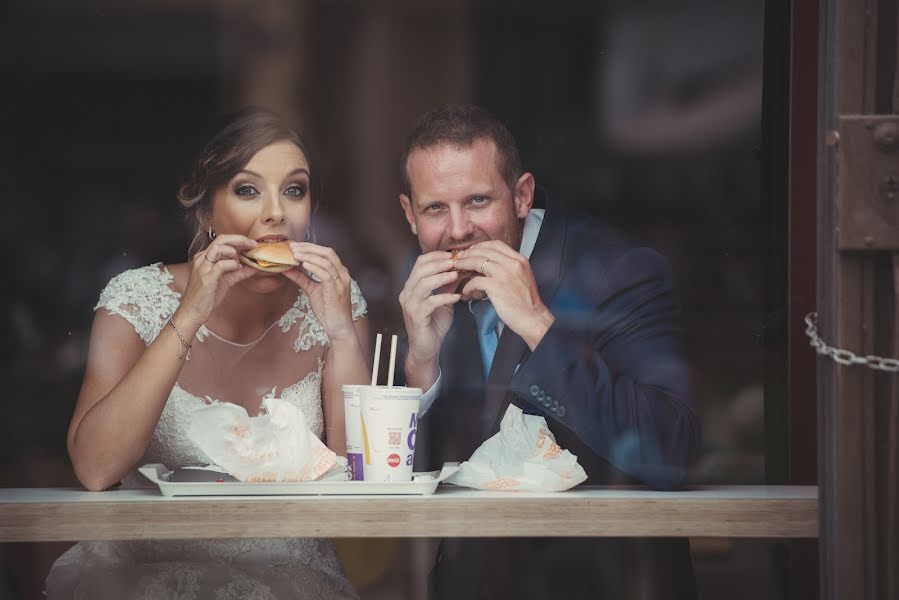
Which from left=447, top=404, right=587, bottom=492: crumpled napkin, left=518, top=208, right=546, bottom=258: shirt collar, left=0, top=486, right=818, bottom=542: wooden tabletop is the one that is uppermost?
left=518, top=208, right=546, bottom=258: shirt collar

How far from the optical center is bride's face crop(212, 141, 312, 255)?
279 centimetres

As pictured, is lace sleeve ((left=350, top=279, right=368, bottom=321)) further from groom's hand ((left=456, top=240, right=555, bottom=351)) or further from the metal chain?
the metal chain

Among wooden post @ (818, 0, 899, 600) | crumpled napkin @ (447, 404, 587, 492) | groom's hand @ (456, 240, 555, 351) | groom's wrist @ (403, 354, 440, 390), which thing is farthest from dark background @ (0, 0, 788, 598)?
wooden post @ (818, 0, 899, 600)

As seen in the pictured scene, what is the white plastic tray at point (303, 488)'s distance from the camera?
6.84 ft

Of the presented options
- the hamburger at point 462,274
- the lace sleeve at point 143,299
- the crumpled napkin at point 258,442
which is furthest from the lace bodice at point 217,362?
the crumpled napkin at point 258,442

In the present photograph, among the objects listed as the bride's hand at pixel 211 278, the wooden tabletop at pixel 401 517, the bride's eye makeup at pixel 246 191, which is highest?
the bride's eye makeup at pixel 246 191

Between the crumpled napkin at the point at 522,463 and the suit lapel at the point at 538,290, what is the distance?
42 cm

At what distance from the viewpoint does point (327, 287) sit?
271 centimetres

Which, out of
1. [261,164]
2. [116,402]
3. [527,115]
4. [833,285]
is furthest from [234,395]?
[833,285]

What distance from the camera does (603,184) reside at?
2.81 meters

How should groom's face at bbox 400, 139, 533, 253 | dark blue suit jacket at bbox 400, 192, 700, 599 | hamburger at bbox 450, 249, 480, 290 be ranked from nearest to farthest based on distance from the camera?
dark blue suit jacket at bbox 400, 192, 700, 599 → hamburger at bbox 450, 249, 480, 290 → groom's face at bbox 400, 139, 533, 253

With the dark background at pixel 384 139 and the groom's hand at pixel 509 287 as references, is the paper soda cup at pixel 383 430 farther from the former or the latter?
the dark background at pixel 384 139

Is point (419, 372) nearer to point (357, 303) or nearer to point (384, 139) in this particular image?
point (357, 303)

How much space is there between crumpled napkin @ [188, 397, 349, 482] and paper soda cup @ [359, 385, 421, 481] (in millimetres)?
129
